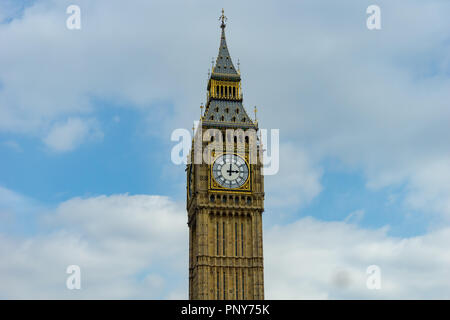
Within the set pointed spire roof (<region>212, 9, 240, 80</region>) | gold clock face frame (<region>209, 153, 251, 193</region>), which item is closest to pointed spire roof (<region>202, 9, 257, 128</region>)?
pointed spire roof (<region>212, 9, 240, 80</region>)

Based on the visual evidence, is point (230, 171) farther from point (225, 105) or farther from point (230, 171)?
point (225, 105)

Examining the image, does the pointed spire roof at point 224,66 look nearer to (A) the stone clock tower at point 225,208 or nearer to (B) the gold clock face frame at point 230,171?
(A) the stone clock tower at point 225,208

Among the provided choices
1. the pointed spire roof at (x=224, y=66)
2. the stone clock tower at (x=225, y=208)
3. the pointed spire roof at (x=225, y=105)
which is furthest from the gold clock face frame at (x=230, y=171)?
the pointed spire roof at (x=224, y=66)

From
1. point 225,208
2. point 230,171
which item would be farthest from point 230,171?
point 225,208

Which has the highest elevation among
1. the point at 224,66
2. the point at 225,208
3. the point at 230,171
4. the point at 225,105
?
the point at 224,66

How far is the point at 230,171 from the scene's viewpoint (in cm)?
11044

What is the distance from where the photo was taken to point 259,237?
108m

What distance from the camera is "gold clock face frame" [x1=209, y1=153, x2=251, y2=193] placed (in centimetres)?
10944

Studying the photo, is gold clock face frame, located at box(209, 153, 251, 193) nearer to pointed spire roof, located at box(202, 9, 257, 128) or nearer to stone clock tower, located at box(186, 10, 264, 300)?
stone clock tower, located at box(186, 10, 264, 300)

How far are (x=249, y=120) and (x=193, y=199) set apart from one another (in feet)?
46.7

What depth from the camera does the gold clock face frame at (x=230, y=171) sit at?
10944 centimetres
